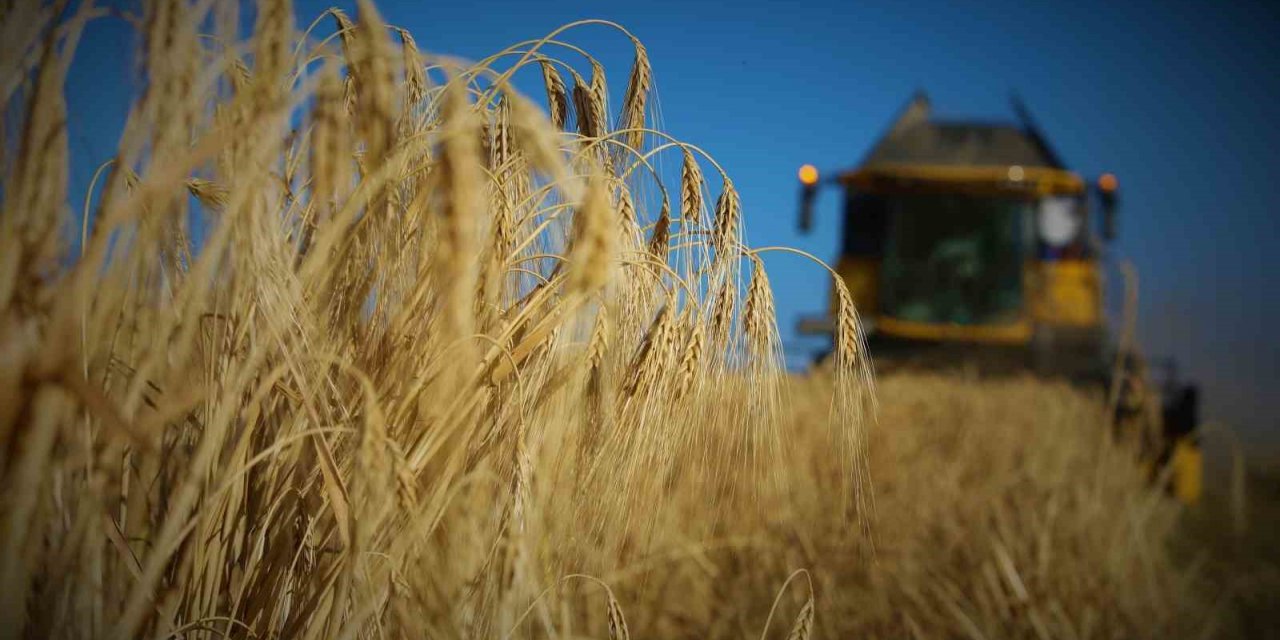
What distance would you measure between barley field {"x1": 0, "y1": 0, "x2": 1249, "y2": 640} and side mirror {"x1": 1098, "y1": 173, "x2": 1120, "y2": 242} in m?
6.39

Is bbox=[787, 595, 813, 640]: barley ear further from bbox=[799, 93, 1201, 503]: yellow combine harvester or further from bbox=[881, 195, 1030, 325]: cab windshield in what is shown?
bbox=[881, 195, 1030, 325]: cab windshield

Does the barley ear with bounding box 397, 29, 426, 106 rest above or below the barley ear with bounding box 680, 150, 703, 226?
above

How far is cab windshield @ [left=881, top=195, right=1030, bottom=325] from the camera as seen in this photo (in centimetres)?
680

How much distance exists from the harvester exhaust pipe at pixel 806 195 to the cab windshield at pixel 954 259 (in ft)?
3.57

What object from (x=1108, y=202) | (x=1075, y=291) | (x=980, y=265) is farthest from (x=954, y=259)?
(x=1075, y=291)

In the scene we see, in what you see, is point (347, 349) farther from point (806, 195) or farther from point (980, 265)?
point (980, 265)

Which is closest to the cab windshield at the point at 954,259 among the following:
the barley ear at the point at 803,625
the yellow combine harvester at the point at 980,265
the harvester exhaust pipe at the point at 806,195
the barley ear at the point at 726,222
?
the yellow combine harvester at the point at 980,265

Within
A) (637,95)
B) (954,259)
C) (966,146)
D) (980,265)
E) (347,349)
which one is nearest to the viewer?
(347,349)

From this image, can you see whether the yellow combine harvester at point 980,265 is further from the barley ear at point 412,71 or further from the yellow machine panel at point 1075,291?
the barley ear at point 412,71

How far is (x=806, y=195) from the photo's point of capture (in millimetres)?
6465

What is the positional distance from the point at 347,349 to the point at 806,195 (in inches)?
238

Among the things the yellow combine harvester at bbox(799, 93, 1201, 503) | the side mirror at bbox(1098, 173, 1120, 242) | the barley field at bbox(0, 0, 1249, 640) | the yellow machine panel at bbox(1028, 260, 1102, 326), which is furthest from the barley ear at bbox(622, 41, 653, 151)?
the yellow machine panel at bbox(1028, 260, 1102, 326)

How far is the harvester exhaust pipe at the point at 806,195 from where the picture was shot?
6418 millimetres

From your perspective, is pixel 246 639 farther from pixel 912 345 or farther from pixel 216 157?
pixel 912 345
